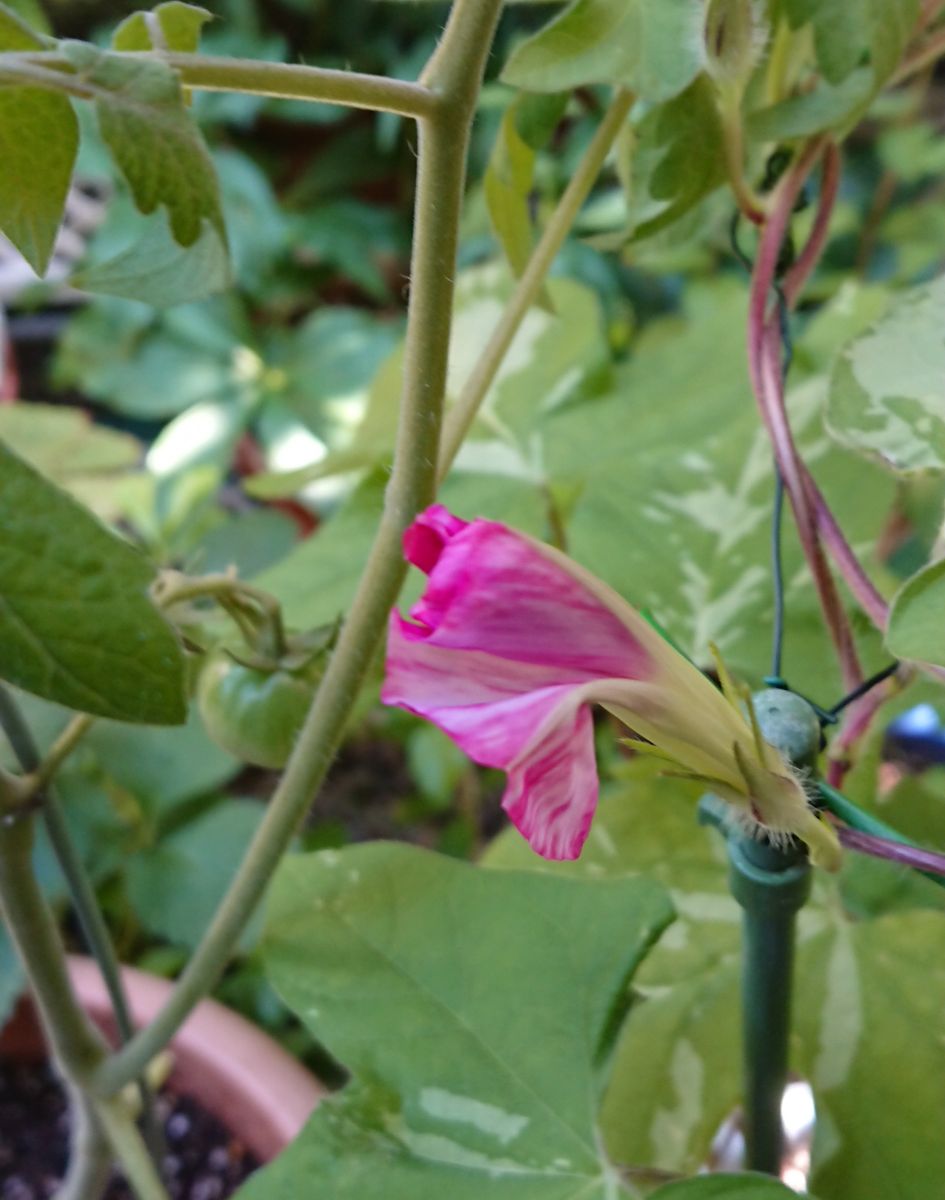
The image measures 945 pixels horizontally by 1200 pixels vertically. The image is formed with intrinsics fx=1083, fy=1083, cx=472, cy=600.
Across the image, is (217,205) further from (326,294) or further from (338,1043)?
(326,294)

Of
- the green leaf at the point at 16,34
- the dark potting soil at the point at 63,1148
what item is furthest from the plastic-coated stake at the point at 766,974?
the dark potting soil at the point at 63,1148

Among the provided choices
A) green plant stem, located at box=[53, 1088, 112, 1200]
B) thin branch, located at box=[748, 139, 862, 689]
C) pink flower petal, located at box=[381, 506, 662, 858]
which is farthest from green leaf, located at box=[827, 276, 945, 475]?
green plant stem, located at box=[53, 1088, 112, 1200]

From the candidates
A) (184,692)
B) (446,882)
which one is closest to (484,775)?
(446,882)

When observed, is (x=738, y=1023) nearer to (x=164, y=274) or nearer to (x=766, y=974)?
(x=766, y=974)

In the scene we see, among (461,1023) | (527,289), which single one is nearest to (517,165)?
(527,289)

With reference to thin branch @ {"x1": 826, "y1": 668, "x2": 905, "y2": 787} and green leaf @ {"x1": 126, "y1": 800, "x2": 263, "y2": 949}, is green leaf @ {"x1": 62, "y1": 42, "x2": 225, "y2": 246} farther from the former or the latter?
green leaf @ {"x1": 126, "y1": 800, "x2": 263, "y2": 949}

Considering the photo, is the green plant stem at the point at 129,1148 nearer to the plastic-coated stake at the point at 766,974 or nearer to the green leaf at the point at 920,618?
the plastic-coated stake at the point at 766,974

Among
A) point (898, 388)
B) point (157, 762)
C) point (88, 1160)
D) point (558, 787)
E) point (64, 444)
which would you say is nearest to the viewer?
point (558, 787)
